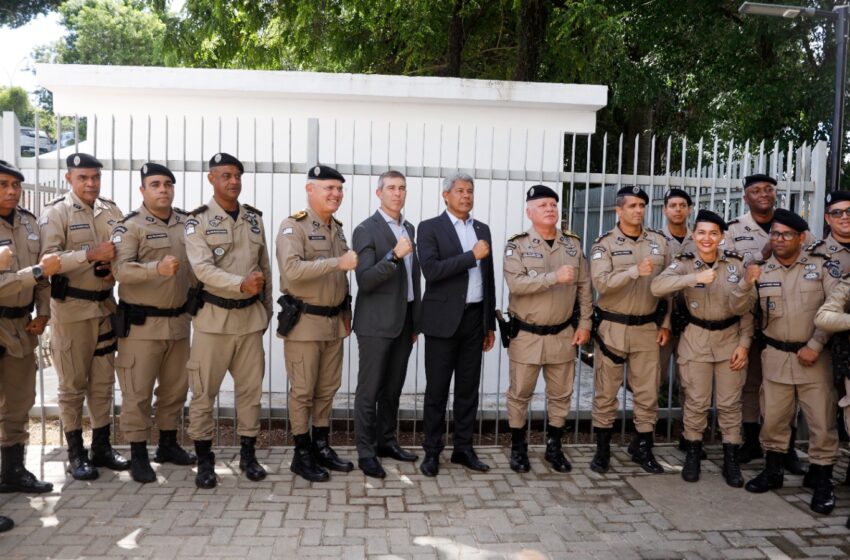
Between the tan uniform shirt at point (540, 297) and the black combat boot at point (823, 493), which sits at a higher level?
the tan uniform shirt at point (540, 297)

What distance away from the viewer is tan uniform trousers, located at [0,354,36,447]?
13.9ft

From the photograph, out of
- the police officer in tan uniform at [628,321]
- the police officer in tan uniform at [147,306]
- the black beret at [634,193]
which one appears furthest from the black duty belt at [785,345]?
the police officer in tan uniform at [147,306]

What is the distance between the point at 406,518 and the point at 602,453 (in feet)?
5.23

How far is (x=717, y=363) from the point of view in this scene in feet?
15.4

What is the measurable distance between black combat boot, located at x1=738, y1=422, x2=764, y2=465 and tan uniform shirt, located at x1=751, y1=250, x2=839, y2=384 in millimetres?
820

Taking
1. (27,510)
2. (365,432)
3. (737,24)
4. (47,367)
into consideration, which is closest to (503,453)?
(365,432)

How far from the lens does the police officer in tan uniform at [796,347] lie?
14.2 feet

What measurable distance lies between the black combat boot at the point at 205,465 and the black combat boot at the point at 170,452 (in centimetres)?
35

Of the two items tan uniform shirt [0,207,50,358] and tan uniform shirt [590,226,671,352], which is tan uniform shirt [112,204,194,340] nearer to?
tan uniform shirt [0,207,50,358]

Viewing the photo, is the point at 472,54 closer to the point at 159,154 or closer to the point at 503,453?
the point at 159,154

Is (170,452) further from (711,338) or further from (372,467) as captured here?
(711,338)

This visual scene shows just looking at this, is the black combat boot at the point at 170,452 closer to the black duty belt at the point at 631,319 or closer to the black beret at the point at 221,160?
the black beret at the point at 221,160

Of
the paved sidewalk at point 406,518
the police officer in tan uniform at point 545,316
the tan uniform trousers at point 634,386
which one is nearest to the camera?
the paved sidewalk at point 406,518

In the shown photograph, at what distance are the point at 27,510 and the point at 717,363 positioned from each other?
4295 mm
